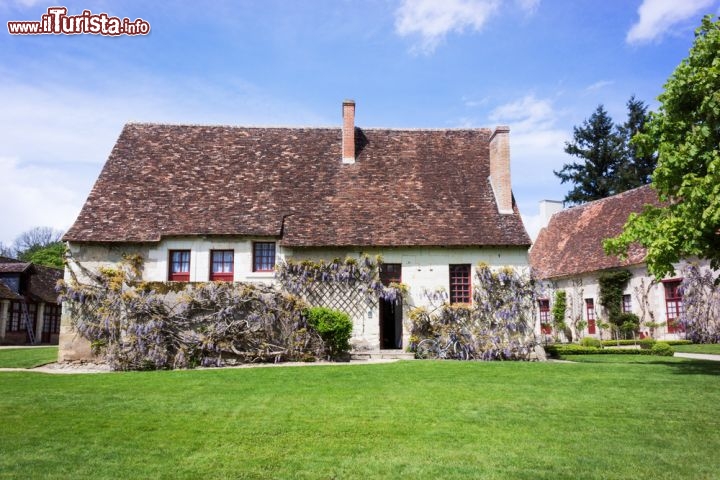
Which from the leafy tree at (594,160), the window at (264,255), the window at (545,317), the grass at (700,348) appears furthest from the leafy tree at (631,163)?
the window at (264,255)

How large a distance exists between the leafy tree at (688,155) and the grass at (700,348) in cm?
760

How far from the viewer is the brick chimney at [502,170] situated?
19547mm

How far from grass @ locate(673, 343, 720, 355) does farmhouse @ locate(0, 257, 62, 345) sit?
33293mm

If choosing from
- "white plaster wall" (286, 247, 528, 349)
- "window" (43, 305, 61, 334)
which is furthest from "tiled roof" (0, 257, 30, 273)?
"white plaster wall" (286, 247, 528, 349)

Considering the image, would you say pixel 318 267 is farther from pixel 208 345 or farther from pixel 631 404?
pixel 631 404

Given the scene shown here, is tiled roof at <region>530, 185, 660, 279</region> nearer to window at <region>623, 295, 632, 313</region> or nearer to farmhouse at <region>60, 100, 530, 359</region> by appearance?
window at <region>623, 295, 632, 313</region>

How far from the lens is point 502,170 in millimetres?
19656

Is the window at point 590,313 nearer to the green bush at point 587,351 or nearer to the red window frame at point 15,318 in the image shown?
the green bush at point 587,351

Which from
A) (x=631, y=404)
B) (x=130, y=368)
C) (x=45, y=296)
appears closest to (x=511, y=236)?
(x=631, y=404)

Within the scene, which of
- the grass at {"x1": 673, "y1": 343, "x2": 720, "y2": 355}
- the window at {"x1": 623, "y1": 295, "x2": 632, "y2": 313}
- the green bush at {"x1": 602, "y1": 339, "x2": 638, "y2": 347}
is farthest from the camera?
the window at {"x1": 623, "y1": 295, "x2": 632, "y2": 313}

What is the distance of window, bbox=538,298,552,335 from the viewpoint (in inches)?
1230

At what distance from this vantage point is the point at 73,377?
13.0 m

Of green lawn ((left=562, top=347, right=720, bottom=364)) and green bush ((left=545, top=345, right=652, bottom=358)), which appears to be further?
green bush ((left=545, top=345, right=652, bottom=358))

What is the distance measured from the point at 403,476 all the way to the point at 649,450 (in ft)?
10.3
